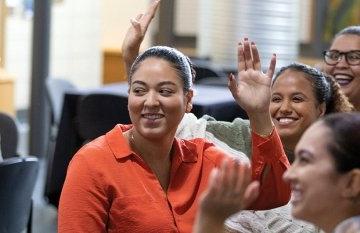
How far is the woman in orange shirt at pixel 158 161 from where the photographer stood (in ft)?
7.83

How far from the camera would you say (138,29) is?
309 cm

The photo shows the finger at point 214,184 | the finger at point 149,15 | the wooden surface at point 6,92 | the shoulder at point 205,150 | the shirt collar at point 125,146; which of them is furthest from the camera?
the wooden surface at point 6,92

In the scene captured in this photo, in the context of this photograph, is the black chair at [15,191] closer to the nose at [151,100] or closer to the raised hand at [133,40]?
the raised hand at [133,40]

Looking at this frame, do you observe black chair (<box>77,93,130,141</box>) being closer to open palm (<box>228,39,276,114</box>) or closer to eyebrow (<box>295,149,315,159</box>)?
open palm (<box>228,39,276,114</box>)

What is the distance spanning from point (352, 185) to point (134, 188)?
881mm

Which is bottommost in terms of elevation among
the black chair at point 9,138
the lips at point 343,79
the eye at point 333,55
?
the black chair at point 9,138

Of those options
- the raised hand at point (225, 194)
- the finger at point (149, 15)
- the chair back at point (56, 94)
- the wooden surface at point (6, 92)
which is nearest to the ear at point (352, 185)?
the raised hand at point (225, 194)

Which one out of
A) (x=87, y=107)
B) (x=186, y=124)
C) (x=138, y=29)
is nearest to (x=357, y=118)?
(x=186, y=124)

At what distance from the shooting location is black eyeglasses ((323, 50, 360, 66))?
147 inches

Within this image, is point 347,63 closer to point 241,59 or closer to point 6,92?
point 241,59

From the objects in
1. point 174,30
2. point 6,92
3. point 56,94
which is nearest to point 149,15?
point 56,94

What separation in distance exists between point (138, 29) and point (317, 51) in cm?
657

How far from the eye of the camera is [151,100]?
249 cm

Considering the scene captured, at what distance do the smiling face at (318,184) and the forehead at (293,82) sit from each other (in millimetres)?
1325
